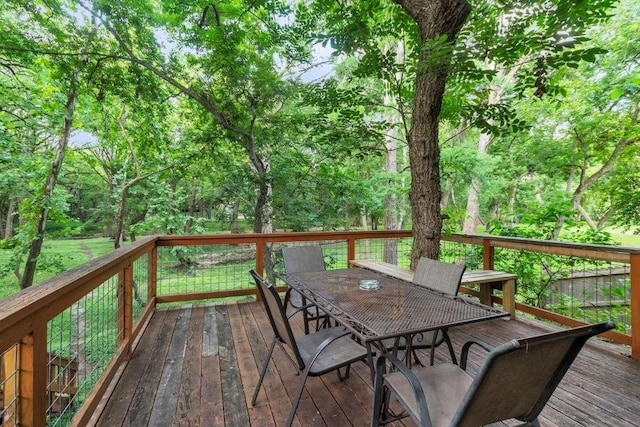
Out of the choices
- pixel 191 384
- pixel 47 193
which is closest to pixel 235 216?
pixel 47 193

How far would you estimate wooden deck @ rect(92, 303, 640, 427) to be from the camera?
75.2 inches

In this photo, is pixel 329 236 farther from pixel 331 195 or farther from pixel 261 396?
pixel 261 396

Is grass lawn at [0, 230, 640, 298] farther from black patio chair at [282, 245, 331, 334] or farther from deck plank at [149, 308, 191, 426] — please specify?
black patio chair at [282, 245, 331, 334]

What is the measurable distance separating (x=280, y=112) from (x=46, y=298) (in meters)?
5.87

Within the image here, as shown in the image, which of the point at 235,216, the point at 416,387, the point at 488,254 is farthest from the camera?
the point at 235,216

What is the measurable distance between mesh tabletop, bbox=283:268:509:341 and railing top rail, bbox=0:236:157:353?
1309mm

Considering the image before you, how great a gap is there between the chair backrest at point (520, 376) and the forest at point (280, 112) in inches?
93.0

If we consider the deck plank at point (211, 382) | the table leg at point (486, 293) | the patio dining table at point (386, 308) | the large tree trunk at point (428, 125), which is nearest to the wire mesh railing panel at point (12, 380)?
the deck plank at point (211, 382)

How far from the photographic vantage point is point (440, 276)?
2453 millimetres

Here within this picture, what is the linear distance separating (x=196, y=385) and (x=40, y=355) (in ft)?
4.25

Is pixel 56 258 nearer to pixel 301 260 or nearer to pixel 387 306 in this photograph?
pixel 301 260

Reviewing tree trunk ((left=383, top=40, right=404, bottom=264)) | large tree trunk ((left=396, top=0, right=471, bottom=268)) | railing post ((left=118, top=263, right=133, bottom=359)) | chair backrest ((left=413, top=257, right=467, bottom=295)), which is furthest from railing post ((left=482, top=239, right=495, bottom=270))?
railing post ((left=118, top=263, right=133, bottom=359))

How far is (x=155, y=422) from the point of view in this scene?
1878 mm

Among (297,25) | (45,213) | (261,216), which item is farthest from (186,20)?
Answer: (45,213)
